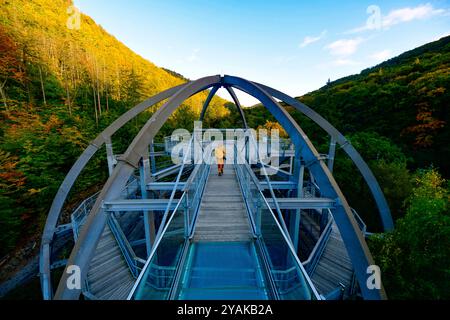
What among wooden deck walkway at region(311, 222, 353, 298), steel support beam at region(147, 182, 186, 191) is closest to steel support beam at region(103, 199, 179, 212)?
steel support beam at region(147, 182, 186, 191)

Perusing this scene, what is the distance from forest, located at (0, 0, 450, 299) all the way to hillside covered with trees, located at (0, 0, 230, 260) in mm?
95

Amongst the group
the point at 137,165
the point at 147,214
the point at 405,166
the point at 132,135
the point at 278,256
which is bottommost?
the point at 147,214

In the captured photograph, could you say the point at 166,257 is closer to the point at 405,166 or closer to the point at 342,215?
the point at 342,215

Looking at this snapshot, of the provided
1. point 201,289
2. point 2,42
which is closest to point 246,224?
point 201,289

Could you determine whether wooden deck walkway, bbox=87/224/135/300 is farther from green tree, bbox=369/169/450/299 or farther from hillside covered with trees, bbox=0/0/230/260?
green tree, bbox=369/169/450/299

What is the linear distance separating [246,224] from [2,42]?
24.8 m

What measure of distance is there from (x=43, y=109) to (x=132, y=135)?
339 inches

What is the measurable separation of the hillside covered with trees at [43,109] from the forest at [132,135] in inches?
3.8

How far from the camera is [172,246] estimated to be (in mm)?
4453

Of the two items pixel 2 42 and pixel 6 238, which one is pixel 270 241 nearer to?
pixel 6 238

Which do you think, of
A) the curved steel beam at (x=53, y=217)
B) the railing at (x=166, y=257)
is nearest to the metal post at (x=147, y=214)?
the curved steel beam at (x=53, y=217)

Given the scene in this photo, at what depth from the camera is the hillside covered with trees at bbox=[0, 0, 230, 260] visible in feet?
39.9

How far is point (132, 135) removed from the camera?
80.6 ft

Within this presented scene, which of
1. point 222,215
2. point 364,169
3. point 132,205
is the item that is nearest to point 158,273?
point 222,215
